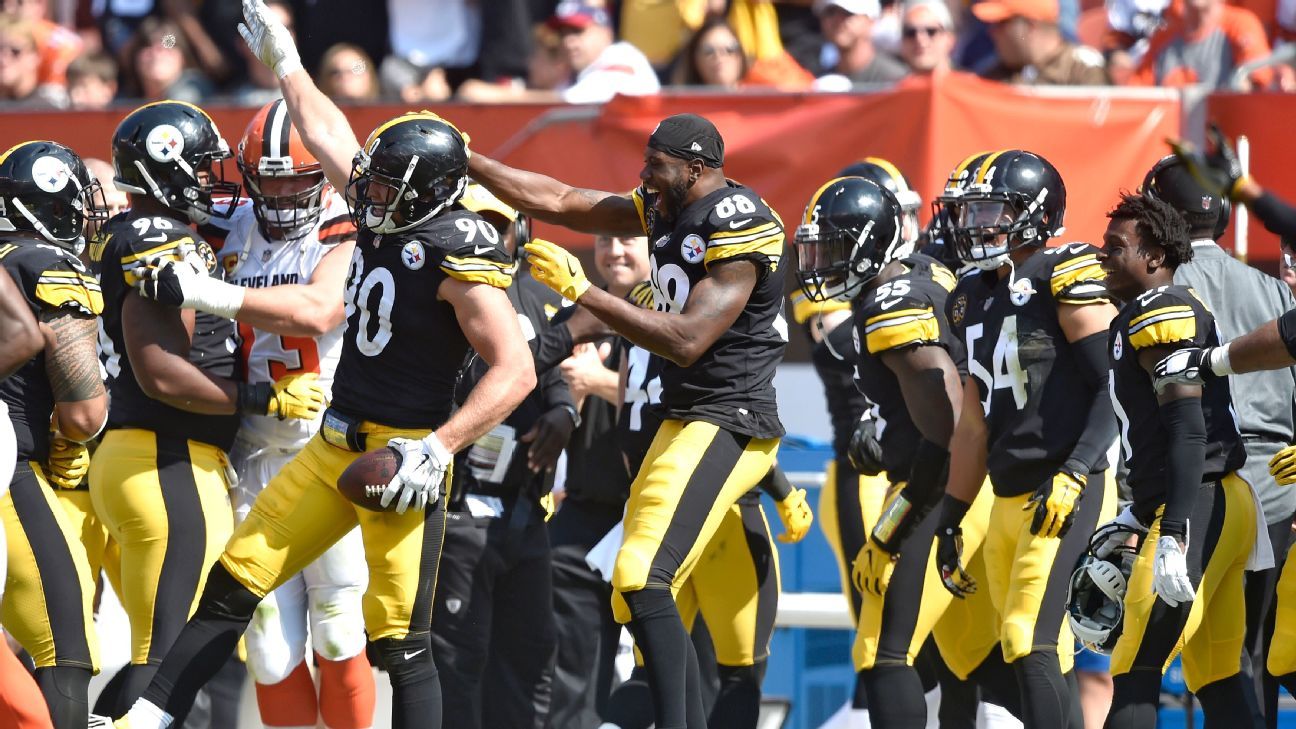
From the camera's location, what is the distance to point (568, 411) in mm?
6016

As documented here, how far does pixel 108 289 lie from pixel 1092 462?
9.75 ft

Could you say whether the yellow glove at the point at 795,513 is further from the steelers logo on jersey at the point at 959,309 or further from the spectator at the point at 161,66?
the spectator at the point at 161,66

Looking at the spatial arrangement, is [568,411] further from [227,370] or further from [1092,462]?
[1092,462]

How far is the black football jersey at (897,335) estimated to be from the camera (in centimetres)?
526

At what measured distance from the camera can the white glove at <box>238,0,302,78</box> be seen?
5.62 meters

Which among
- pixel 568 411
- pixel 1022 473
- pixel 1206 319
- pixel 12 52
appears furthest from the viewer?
pixel 12 52

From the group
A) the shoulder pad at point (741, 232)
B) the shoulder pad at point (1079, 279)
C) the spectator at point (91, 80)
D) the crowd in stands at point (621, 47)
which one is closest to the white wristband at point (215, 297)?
the shoulder pad at point (741, 232)

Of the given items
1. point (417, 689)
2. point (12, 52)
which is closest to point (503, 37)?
point (12, 52)

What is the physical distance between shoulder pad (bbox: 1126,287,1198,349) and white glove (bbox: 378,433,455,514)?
182 cm

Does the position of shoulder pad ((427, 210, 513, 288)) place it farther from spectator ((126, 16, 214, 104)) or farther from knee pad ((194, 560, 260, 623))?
spectator ((126, 16, 214, 104))

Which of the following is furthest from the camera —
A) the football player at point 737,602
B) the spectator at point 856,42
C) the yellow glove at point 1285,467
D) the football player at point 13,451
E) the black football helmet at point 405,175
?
the spectator at point 856,42

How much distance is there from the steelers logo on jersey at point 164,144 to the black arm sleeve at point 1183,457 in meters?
3.03

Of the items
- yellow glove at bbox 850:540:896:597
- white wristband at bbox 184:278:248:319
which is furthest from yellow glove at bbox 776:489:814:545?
white wristband at bbox 184:278:248:319

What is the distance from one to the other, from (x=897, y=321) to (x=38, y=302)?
243 centimetres
